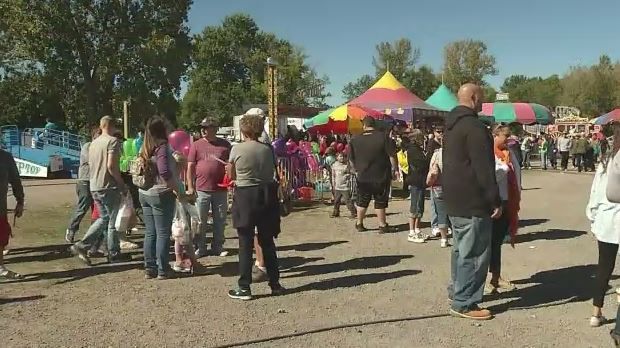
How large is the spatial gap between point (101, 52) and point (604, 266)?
107 ft

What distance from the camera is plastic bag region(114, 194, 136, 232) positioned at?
7598 millimetres

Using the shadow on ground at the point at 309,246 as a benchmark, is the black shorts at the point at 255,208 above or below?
above

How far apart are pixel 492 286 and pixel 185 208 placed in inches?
134

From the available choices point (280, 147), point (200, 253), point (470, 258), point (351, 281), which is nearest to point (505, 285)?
point (470, 258)

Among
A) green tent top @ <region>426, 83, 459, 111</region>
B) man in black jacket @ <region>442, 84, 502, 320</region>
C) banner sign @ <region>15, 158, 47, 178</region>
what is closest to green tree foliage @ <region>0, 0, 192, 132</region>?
banner sign @ <region>15, 158, 47, 178</region>

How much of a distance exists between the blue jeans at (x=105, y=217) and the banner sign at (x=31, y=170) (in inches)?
720

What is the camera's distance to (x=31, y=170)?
24.5 meters

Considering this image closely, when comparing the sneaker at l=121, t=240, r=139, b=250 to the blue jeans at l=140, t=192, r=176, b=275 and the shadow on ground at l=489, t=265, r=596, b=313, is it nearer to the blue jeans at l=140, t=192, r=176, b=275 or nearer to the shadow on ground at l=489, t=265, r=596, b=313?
the blue jeans at l=140, t=192, r=176, b=275

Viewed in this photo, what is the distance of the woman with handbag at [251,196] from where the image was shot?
6031 mm

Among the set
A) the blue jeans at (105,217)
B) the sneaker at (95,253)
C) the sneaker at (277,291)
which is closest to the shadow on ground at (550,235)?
the sneaker at (277,291)

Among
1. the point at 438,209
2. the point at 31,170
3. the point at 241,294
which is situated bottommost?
the point at 241,294

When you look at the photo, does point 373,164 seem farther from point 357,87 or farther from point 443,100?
point 357,87

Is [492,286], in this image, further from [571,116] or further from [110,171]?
[571,116]

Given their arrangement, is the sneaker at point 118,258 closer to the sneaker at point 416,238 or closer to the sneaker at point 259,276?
the sneaker at point 259,276
